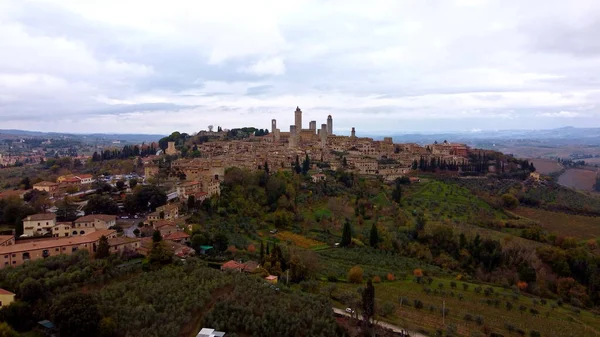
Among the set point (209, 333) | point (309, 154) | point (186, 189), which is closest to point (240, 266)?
point (209, 333)

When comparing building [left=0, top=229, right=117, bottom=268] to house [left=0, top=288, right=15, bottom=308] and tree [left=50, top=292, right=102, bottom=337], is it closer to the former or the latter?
house [left=0, top=288, right=15, bottom=308]

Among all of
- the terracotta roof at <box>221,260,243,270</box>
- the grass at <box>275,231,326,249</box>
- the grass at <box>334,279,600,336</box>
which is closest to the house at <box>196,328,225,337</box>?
the terracotta roof at <box>221,260,243,270</box>

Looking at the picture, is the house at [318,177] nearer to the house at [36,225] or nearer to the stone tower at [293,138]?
the stone tower at [293,138]

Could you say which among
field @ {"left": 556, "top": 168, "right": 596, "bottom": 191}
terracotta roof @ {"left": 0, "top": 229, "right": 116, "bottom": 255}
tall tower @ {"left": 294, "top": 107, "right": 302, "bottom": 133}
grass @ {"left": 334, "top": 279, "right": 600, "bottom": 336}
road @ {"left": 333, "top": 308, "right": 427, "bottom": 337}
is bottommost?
grass @ {"left": 334, "top": 279, "right": 600, "bottom": 336}

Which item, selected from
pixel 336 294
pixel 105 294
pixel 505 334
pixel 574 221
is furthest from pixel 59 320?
pixel 574 221

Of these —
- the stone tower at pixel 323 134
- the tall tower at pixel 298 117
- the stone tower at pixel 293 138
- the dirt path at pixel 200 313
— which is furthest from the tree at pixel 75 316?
the tall tower at pixel 298 117

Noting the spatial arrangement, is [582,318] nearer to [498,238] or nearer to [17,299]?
[498,238]
